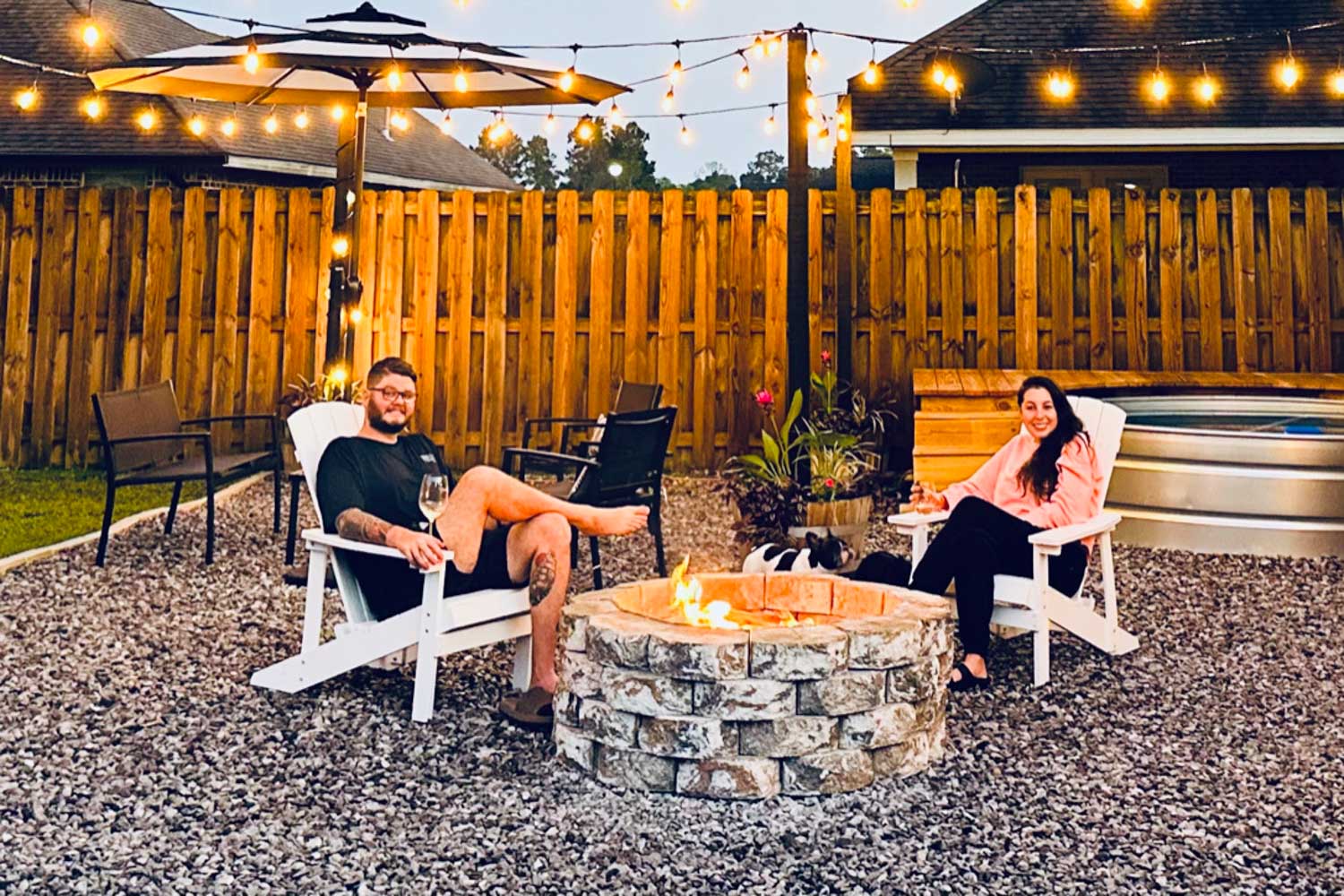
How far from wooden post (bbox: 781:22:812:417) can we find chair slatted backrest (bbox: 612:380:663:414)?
0.91 meters

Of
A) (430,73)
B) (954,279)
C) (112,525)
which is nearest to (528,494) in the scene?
(112,525)

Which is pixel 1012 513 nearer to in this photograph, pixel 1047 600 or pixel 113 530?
pixel 1047 600

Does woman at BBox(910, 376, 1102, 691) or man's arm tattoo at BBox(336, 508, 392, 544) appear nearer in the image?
man's arm tattoo at BBox(336, 508, 392, 544)

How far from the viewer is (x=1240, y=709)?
3377mm

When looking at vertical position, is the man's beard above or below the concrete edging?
above

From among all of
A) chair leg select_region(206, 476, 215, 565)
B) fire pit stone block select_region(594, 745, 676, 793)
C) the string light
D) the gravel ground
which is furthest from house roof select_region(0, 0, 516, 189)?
fire pit stone block select_region(594, 745, 676, 793)

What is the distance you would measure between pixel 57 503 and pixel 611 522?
4726 millimetres

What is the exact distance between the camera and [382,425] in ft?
11.9

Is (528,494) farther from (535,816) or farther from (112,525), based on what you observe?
(112,525)

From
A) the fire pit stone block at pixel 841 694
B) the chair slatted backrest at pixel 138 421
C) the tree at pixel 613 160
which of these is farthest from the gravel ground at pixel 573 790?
the tree at pixel 613 160

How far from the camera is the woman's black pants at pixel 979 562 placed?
363 centimetres

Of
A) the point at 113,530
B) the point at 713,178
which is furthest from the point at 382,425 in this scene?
the point at 713,178

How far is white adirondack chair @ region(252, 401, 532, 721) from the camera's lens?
318 centimetres

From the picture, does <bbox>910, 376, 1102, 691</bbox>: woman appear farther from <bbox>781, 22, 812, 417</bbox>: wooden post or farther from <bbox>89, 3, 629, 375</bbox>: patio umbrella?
<bbox>89, 3, 629, 375</bbox>: patio umbrella
